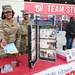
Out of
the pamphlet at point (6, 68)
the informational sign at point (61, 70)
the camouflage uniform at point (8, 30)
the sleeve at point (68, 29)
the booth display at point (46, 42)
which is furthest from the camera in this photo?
the sleeve at point (68, 29)

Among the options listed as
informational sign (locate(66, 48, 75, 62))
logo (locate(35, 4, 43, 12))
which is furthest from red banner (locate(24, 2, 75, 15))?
informational sign (locate(66, 48, 75, 62))

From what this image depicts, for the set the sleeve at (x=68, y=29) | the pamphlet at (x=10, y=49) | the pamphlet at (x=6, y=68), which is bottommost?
the sleeve at (x=68, y=29)

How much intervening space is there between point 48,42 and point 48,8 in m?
10.5

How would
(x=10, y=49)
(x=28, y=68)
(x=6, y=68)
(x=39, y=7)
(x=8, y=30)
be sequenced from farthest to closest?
1. (x=39, y=7)
2. (x=8, y=30)
3. (x=10, y=49)
4. (x=28, y=68)
5. (x=6, y=68)

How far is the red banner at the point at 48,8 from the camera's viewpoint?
11789mm

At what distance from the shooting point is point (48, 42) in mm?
2258

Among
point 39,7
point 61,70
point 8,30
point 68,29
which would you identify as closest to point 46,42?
point 61,70

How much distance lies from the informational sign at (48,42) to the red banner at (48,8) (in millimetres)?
9455

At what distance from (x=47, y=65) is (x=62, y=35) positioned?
9146mm

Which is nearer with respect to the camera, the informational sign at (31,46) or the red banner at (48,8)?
the informational sign at (31,46)

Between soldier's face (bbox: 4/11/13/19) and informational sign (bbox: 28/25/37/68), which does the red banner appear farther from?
informational sign (bbox: 28/25/37/68)

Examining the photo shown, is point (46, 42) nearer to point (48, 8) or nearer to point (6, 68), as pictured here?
point (6, 68)

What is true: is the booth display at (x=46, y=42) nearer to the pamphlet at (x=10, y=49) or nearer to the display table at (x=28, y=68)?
the display table at (x=28, y=68)

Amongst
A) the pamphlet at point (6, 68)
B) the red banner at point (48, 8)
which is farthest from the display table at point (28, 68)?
the red banner at point (48, 8)
